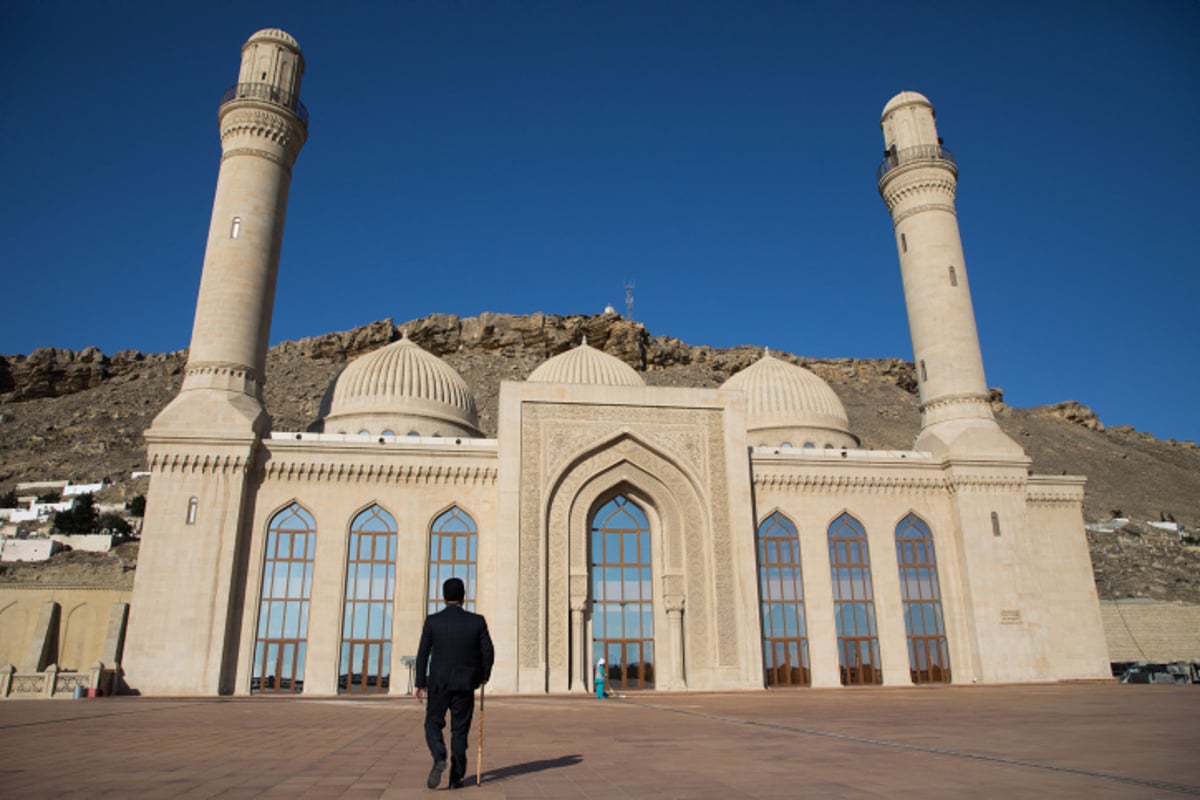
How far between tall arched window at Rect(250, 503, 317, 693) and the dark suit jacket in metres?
13.7

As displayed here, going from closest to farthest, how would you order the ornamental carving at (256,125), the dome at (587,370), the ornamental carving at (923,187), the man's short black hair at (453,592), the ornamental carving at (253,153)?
the man's short black hair at (453,592) < the ornamental carving at (253,153) < the ornamental carving at (256,125) < the ornamental carving at (923,187) < the dome at (587,370)

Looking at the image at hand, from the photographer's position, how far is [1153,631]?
25141 mm

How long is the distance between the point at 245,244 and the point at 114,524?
96.7 ft

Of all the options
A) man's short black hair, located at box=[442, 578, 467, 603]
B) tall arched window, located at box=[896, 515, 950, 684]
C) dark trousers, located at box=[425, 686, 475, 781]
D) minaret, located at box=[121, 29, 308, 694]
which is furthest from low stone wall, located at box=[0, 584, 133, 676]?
tall arched window, located at box=[896, 515, 950, 684]

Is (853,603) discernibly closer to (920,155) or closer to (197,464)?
(920,155)

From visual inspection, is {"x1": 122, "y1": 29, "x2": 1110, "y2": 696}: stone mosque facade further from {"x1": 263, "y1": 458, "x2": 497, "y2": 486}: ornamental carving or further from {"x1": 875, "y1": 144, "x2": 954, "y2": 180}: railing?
{"x1": 875, "y1": 144, "x2": 954, "y2": 180}: railing

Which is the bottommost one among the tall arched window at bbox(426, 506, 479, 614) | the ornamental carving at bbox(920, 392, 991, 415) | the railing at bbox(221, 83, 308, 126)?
the tall arched window at bbox(426, 506, 479, 614)

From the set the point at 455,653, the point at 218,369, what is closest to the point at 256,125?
the point at 218,369

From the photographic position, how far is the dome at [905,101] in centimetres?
2378

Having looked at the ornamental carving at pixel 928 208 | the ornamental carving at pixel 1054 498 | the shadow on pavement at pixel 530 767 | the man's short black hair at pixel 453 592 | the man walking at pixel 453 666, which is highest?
the ornamental carving at pixel 928 208

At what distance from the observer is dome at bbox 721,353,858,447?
24.6 meters

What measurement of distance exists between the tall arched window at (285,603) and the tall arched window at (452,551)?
256cm

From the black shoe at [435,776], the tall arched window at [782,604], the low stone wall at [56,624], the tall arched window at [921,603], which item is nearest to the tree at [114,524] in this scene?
the low stone wall at [56,624]

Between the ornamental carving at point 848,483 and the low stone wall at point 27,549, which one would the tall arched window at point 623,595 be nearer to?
the ornamental carving at point 848,483
